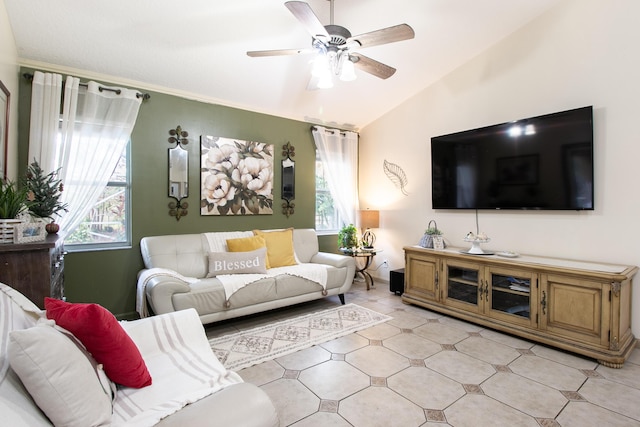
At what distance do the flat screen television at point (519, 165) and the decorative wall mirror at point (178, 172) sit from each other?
3046 millimetres

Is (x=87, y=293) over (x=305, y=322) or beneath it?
over

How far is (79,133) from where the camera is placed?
303 cm

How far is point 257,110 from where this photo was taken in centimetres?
425

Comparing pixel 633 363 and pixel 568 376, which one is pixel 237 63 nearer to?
pixel 568 376

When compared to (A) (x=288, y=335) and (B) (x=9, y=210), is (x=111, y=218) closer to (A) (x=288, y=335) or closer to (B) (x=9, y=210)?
(B) (x=9, y=210)

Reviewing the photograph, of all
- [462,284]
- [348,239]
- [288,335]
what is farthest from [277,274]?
[462,284]

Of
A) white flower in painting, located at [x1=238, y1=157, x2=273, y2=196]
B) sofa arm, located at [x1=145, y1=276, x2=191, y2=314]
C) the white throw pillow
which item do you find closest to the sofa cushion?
sofa arm, located at [x1=145, y1=276, x2=191, y2=314]

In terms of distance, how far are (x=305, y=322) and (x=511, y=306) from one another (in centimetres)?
201

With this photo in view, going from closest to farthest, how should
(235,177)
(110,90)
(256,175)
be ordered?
(110,90) < (235,177) < (256,175)

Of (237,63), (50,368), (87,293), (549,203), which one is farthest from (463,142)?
(87,293)

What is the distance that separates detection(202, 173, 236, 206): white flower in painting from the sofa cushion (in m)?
0.79

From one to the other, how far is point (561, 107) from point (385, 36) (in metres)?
2.10

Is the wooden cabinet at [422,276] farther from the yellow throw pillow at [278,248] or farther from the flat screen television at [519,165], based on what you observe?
the yellow throw pillow at [278,248]

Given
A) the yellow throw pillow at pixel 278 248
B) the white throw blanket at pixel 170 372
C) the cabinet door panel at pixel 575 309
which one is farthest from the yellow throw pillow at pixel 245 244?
the cabinet door panel at pixel 575 309
